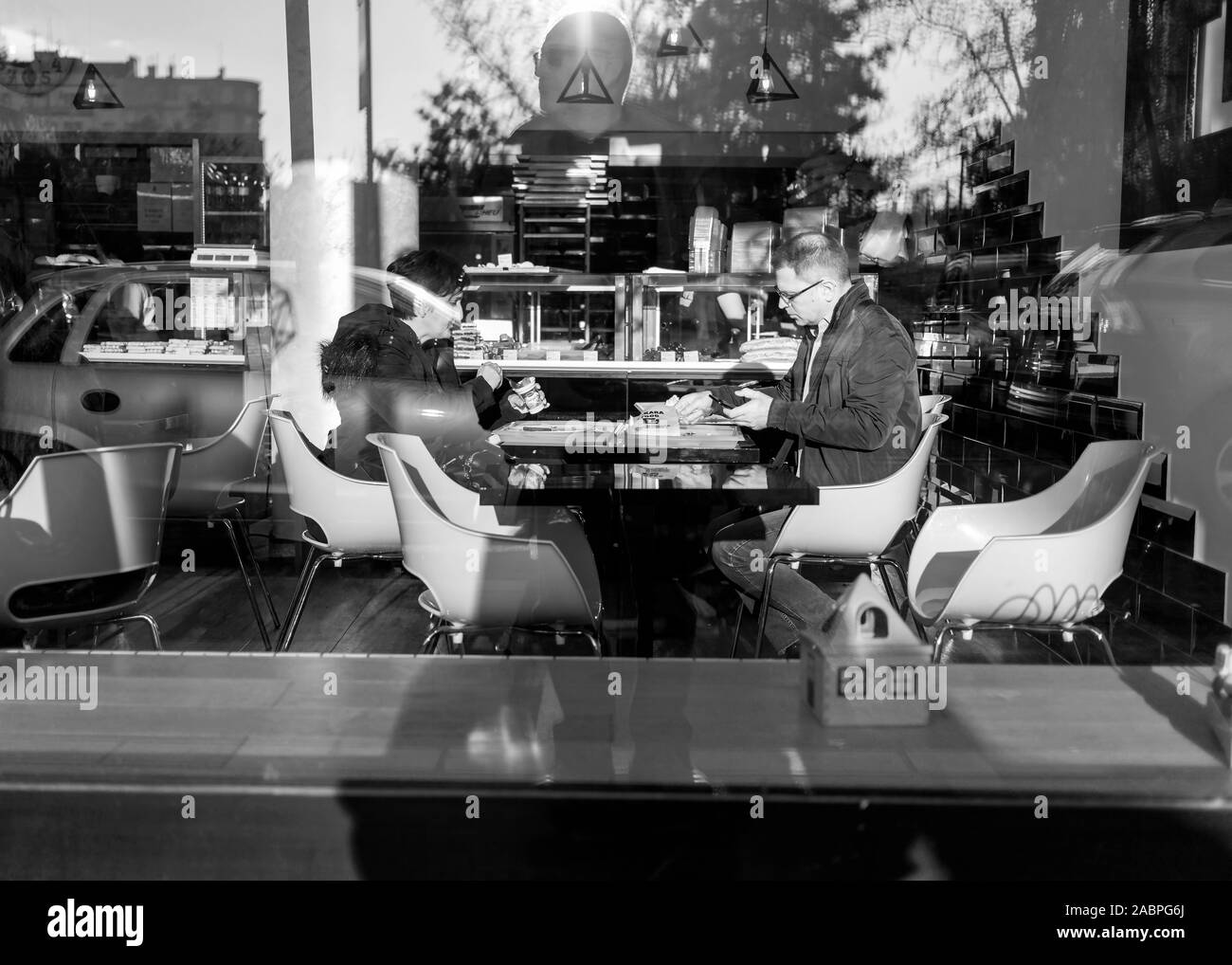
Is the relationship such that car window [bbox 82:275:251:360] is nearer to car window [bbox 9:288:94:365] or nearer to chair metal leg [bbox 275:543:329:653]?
car window [bbox 9:288:94:365]

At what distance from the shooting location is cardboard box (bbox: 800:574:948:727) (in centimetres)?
265

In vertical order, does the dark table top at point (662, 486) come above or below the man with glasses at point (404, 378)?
below

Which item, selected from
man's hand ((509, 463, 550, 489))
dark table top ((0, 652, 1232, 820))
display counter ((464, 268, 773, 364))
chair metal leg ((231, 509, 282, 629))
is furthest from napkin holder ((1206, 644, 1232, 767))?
display counter ((464, 268, 773, 364))

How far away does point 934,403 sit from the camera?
4824 millimetres

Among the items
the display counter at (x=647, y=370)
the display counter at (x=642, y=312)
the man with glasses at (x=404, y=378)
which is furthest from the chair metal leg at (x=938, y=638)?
the display counter at (x=642, y=312)

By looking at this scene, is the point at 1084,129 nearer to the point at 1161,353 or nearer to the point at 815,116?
the point at 1161,353

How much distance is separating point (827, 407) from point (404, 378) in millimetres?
1359

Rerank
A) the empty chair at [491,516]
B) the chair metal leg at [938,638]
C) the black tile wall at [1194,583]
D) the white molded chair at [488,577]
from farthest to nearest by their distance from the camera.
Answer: the empty chair at [491,516], the black tile wall at [1194,583], the white molded chair at [488,577], the chair metal leg at [938,638]

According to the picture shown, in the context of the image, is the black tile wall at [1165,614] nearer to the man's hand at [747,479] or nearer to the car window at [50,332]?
the man's hand at [747,479]

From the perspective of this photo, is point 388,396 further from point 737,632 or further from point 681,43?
point 681,43

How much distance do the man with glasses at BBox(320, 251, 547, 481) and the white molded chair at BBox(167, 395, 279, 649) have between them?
0.52 m

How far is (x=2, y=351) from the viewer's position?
3105 mm

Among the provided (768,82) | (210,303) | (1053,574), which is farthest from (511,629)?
(768,82)

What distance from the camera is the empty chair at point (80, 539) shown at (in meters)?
3.08
